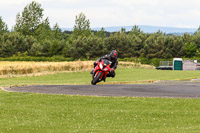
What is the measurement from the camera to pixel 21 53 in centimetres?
11594

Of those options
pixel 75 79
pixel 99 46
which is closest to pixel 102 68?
pixel 75 79

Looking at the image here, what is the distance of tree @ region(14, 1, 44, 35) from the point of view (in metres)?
153

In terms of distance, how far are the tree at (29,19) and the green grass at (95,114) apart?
434ft

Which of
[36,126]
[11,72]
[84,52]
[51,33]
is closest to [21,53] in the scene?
[84,52]

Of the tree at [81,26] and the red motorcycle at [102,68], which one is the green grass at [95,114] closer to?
the red motorcycle at [102,68]

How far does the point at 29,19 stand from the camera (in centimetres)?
15412

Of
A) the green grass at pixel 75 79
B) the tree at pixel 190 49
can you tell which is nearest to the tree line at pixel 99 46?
the tree at pixel 190 49

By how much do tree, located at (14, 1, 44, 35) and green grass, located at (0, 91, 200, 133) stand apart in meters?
132

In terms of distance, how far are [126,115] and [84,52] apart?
338 ft

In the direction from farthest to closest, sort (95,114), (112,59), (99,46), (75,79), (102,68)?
1. (99,46)
2. (75,79)
3. (112,59)
4. (102,68)
5. (95,114)

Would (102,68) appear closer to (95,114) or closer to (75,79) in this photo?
(95,114)

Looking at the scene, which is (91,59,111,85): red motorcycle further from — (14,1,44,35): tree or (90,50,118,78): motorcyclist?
(14,1,44,35): tree

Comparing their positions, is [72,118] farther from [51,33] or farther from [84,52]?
[51,33]

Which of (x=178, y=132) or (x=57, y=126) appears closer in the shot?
(x=178, y=132)
